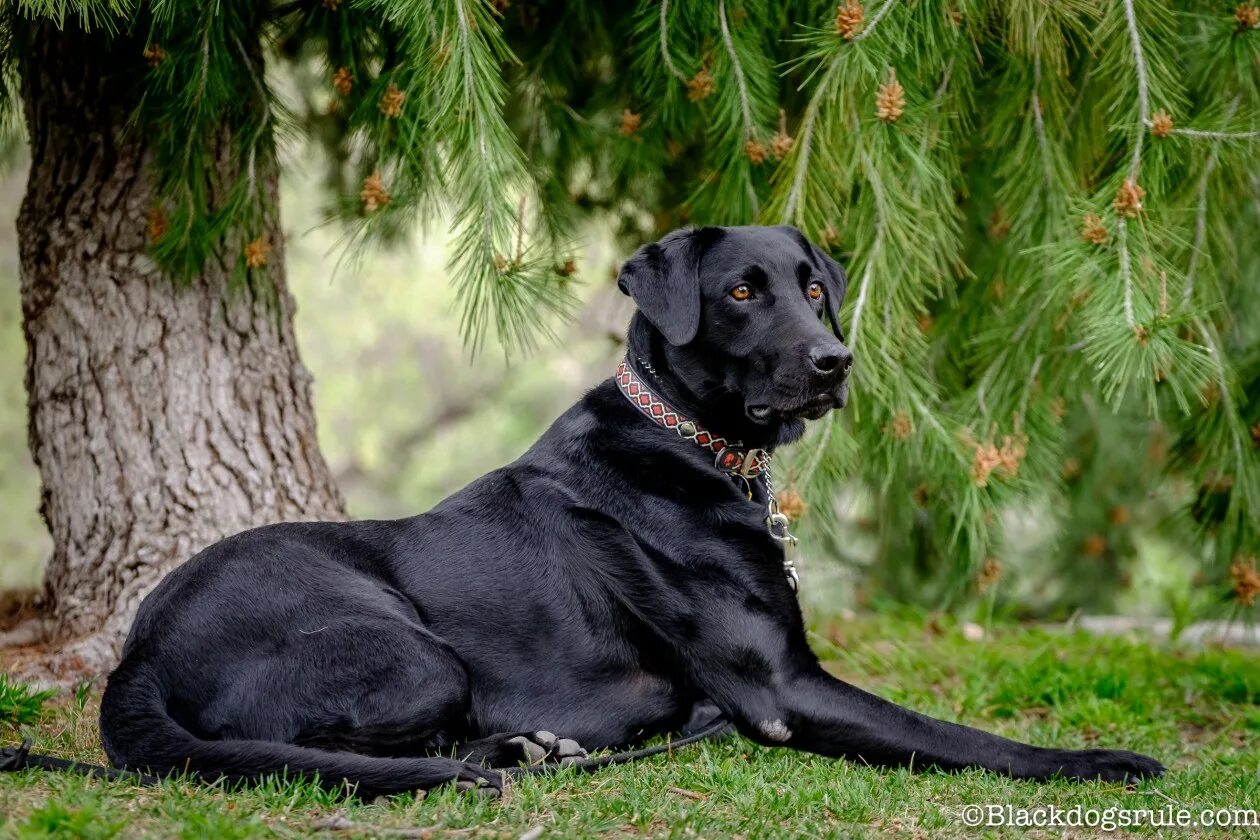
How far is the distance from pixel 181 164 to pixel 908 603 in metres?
5.03

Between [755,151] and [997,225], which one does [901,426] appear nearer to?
[755,151]

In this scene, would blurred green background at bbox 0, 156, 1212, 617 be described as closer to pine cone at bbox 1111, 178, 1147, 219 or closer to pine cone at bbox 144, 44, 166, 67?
pine cone at bbox 1111, 178, 1147, 219

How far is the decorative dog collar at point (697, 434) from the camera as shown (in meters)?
3.34

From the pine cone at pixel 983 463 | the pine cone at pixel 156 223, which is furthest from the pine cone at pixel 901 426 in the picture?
the pine cone at pixel 156 223

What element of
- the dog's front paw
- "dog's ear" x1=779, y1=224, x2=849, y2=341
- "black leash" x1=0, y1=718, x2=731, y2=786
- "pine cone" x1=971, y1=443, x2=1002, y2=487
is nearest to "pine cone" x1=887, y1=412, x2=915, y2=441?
"pine cone" x1=971, y1=443, x2=1002, y2=487

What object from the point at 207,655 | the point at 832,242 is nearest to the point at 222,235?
the point at 207,655

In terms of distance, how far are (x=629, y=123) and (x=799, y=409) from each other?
1680 millimetres

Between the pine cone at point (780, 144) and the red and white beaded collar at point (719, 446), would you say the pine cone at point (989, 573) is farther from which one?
the pine cone at point (780, 144)

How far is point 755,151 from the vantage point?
3.87 meters

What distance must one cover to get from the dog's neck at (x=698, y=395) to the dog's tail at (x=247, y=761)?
3.89ft

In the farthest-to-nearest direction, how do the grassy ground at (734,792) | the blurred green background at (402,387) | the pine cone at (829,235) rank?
1. the blurred green background at (402,387)
2. the pine cone at (829,235)
3. the grassy ground at (734,792)

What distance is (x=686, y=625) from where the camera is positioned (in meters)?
3.17

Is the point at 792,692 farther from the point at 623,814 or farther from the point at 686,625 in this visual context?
the point at 623,814

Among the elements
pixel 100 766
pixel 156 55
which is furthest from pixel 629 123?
pixel 100 766
